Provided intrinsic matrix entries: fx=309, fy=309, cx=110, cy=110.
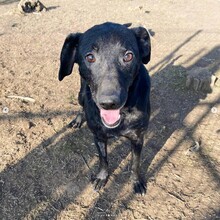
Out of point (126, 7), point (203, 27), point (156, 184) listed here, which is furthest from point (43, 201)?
point (126, 7)

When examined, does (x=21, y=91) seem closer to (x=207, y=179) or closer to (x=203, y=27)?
(x=207, y=179)

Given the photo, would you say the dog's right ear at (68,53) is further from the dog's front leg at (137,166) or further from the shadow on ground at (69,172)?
the shadow on ground at (69,172)

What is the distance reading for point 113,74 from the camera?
2408 millimetres

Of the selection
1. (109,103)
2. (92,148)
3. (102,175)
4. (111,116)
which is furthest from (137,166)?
(109,103)

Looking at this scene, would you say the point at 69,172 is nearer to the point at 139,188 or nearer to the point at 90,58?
the point at 139,188

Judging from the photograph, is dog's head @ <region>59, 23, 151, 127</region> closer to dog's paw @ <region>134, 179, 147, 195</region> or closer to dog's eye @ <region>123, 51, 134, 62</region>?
dog's eye @ <region>123, 51, 134, 62</region>

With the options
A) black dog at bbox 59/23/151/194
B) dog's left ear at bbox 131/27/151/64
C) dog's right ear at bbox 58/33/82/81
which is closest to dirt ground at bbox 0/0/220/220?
black dog at bbox 59/23/151/194

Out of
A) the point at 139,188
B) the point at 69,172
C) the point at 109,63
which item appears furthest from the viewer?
the point at 69,172

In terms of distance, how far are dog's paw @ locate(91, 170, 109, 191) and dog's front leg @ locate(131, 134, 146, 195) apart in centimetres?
30

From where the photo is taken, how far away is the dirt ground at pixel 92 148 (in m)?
3.25

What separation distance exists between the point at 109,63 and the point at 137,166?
4.57 ft

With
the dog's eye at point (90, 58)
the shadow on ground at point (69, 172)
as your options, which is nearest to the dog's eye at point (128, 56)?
the dog's eye at point (90, 58)

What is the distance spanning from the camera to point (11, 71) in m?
5.59

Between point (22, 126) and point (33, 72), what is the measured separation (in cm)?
163
